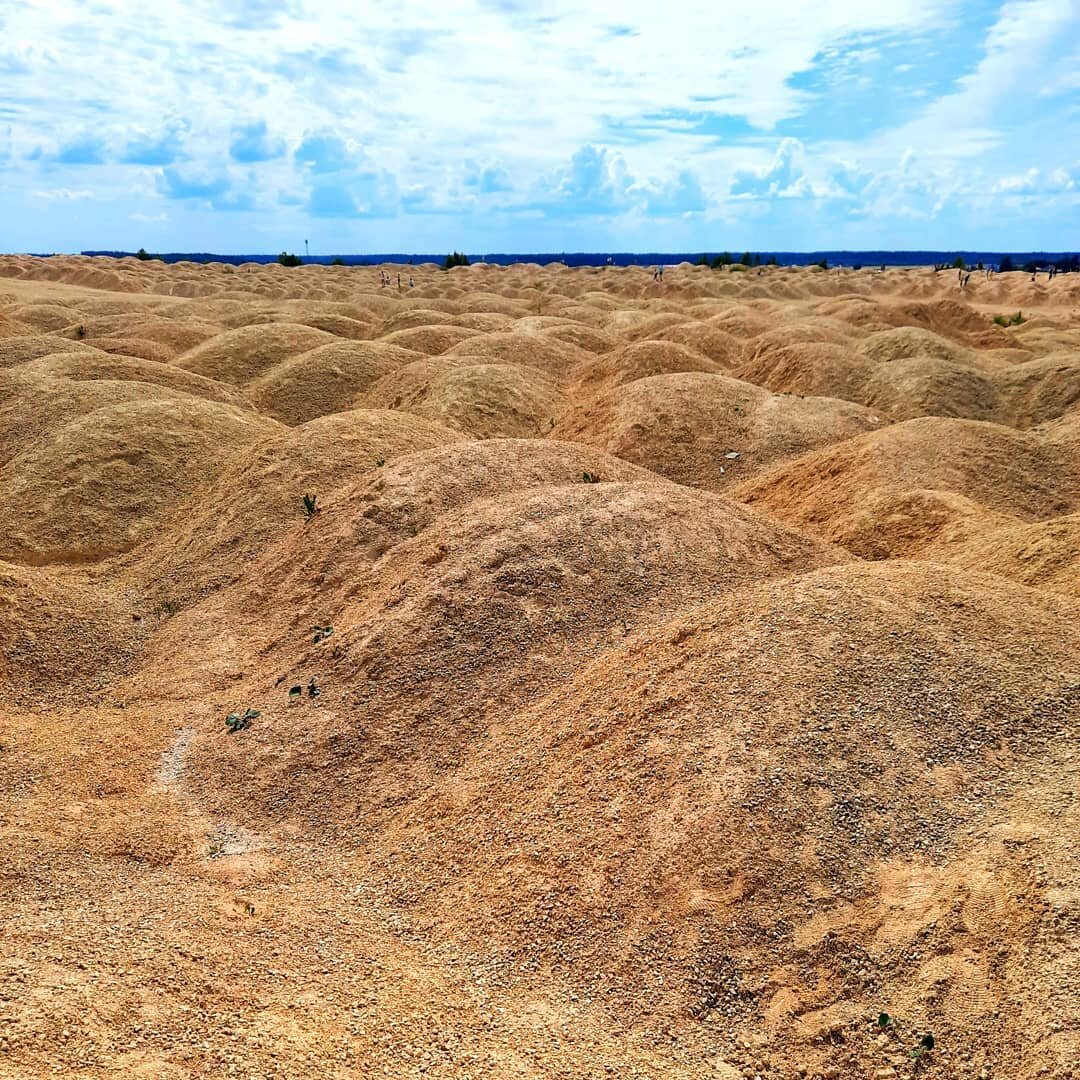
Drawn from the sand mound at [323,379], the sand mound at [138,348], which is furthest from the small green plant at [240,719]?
the sand mound at [138,348]

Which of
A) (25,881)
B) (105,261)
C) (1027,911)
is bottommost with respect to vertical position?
(25,881)

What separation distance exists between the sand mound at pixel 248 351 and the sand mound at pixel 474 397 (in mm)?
5077

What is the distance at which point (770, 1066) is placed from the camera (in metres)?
6.40

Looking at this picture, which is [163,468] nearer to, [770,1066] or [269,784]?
[269,784]

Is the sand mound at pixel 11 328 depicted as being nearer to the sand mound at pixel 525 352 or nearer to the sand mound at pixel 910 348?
the sand mound at pixel 525 352

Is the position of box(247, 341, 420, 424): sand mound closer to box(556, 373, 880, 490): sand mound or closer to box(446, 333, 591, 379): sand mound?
box(446, 333, 591, 379): sand mound

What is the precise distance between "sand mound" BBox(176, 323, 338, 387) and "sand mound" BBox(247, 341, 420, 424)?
855 millimetres

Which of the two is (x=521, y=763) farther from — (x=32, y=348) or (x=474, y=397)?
(x=32, y=348)

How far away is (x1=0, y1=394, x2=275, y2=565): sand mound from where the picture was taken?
17625 millimetres

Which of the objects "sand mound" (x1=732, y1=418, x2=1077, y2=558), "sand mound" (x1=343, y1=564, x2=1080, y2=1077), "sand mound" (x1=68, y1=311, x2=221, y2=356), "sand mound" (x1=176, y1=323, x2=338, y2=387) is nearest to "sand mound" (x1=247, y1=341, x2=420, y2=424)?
"sand mound" (x1=176, y1=323, x2=338, y2=387)

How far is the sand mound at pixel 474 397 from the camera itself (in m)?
26.5

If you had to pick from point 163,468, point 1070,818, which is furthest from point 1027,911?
point 163,468

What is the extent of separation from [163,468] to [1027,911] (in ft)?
60.7

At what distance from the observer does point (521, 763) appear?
31.7 feet
